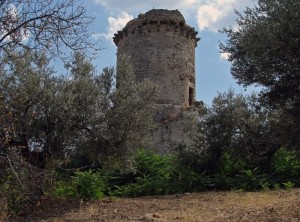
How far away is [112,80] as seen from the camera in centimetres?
1332

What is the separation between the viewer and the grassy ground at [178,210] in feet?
29.0

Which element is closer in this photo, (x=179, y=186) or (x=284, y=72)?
(x=284, y=72)

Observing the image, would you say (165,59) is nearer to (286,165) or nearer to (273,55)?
(286,165)

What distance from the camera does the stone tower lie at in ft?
70.7

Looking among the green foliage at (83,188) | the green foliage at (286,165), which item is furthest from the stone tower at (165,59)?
the green foliage at (83,188)

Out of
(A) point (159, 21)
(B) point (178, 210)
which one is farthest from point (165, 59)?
(B) point (178, 210)

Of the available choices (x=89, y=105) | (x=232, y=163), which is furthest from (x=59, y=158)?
(x=232, y=163)

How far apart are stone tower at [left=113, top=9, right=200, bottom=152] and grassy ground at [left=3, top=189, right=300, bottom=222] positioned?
8.48 m

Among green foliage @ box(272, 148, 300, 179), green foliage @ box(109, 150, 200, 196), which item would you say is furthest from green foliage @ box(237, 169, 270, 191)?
green foliage @ box(109, 150, 200, 196)

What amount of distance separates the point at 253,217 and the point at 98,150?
5.20 meters

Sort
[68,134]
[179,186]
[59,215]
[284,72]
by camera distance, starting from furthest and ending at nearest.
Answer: [179,186] → [68,134] → [59,215] → [284,72]

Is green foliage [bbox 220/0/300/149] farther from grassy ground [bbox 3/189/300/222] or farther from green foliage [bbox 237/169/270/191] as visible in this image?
green foliage [bbox 237/169/270/191]

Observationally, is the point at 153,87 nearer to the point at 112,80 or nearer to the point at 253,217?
the point at 112,80

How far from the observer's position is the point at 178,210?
10.5 m
